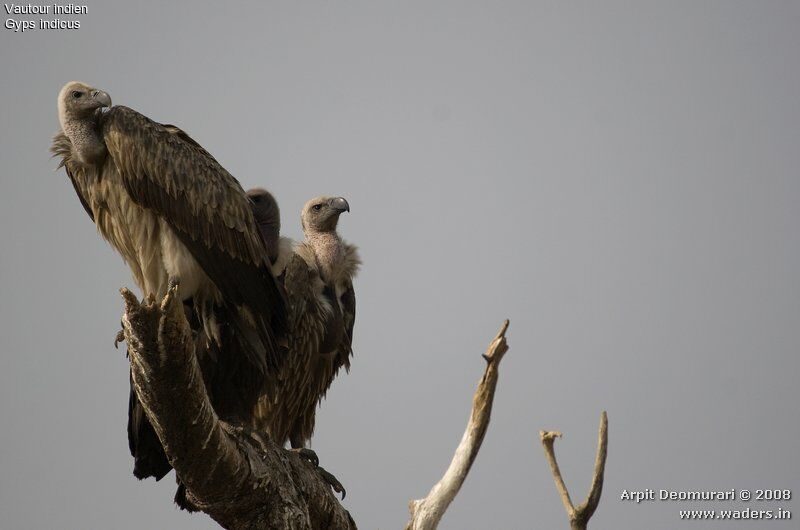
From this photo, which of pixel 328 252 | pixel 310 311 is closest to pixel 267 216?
pixel 328 252

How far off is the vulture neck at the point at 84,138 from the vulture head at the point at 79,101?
0.02 meters

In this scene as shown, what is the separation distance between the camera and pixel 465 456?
5301 mm

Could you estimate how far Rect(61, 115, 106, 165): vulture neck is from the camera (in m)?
4.91

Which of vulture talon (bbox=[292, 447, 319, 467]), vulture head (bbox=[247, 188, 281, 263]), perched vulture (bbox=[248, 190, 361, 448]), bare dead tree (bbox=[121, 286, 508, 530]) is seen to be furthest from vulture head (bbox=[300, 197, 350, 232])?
bare dead tree (bbox=[121, 286, 508, 530])

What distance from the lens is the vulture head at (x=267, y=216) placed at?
6098 millimetres

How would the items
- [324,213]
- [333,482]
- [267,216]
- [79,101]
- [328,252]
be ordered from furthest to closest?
[324,213]
[328,252]
[267,216]
[333,482]
[79,101]

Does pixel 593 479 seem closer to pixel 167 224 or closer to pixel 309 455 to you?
pixel 309 455

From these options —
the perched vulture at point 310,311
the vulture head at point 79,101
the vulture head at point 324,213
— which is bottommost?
the perched vulture at point 310,311

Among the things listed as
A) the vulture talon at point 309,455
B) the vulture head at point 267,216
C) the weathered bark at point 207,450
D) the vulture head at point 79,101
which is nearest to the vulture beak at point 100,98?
the vulture head at point 79,101

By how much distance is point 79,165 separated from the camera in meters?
5.04

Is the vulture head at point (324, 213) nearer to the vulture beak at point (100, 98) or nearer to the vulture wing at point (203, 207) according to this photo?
the vulture wing at point (203, 207)

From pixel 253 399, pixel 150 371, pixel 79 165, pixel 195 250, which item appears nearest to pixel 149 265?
pixel 195 250

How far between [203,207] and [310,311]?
1.27 m

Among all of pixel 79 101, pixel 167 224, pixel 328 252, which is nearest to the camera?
pixel 79 101
